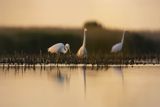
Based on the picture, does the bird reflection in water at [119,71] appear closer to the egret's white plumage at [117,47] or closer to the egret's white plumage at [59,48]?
the egret's white plumage at [117,47]

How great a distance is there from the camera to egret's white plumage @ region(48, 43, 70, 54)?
123 inches

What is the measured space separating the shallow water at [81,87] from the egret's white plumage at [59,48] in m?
0.12

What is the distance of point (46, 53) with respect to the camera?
3182mm

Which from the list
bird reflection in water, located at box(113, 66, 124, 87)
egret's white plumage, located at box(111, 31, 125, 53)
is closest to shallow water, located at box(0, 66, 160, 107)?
bird reflection in water, located at box(113, 66, 124, 87)

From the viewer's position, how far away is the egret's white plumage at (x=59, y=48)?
313 cm

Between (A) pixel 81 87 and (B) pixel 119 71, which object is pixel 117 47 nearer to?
(B) pixel 119 71

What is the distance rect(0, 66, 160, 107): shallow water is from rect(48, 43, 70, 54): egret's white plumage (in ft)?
0.40

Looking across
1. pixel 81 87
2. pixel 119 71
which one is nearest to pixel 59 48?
pixel 81 87

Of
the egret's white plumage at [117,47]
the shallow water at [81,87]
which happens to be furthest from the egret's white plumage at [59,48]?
the egret's white plumage at [117,47]

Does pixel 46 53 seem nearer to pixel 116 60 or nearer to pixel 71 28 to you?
pixel 71 28

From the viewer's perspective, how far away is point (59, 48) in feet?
10.3

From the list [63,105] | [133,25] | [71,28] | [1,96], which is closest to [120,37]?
[133,25]

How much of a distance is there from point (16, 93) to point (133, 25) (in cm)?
90

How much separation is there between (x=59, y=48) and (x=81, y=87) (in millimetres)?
293
